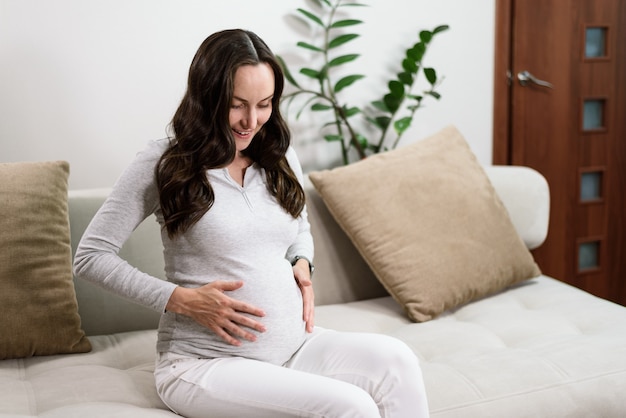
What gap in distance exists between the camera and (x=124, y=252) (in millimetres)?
2123

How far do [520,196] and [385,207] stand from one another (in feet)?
1.95

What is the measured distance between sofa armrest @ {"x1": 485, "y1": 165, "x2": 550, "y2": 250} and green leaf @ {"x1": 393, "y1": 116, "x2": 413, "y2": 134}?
0.35 metres

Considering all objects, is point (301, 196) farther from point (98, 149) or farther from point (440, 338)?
point (98, 149)

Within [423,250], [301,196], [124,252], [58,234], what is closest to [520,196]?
[423,250]

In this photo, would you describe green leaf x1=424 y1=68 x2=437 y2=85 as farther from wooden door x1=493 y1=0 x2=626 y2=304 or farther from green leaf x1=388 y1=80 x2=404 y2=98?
wooden door x1=493 y1=0 x2=626 y2=304

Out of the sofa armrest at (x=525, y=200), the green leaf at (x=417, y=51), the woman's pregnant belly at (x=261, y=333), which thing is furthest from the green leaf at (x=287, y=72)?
the woman's pregnant belly at (x=261, y=333)

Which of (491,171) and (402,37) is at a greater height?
(402,37)

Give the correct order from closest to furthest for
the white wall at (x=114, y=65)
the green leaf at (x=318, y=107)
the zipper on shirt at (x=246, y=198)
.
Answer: the zipper on shirt at (x=246, y=198), the white wall at (x=114, y=65), the green leaf at (x=318, y=107)

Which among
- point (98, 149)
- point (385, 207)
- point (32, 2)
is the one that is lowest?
point (385, 207)

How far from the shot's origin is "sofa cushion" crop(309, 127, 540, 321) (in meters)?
2.21

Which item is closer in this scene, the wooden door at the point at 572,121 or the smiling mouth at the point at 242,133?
the smiling mouth at the point at 242,133

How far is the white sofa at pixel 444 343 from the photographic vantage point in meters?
1.67

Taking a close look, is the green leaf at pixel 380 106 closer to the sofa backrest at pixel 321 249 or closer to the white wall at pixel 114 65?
the white wall at pixel 114 65

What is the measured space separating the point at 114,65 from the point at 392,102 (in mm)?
990
